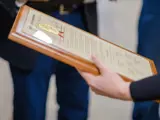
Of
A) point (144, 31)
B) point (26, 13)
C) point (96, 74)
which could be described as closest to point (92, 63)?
point (96, 74)

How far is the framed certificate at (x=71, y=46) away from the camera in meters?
0.74

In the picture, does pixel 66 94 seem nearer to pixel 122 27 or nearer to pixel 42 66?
pixel 42 66

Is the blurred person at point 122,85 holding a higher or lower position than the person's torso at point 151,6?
higher

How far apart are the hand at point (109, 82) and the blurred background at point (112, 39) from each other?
2.82 feet

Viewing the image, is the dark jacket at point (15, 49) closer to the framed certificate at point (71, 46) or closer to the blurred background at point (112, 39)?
the framed certificate at point (71, 46)

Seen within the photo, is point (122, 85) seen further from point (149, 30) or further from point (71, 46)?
point (149, 30)

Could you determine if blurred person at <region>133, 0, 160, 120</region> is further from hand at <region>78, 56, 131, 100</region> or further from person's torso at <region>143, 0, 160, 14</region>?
hand at <region>78, 56, 131, 100</region>

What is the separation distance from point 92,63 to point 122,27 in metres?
1.02

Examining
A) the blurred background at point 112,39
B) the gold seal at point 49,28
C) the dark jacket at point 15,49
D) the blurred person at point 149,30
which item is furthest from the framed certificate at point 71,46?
the blurred background at point 112,39

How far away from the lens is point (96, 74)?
0.78 metres

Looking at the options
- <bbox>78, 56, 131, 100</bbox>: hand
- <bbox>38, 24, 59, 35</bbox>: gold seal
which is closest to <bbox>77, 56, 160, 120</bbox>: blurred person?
<bbox>78, 56, 131, 100</bbox>: hand

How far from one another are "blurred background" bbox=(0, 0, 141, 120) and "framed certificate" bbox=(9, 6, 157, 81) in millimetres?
788

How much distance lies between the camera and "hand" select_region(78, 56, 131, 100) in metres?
0.76

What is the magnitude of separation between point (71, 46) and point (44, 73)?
1.58ft
